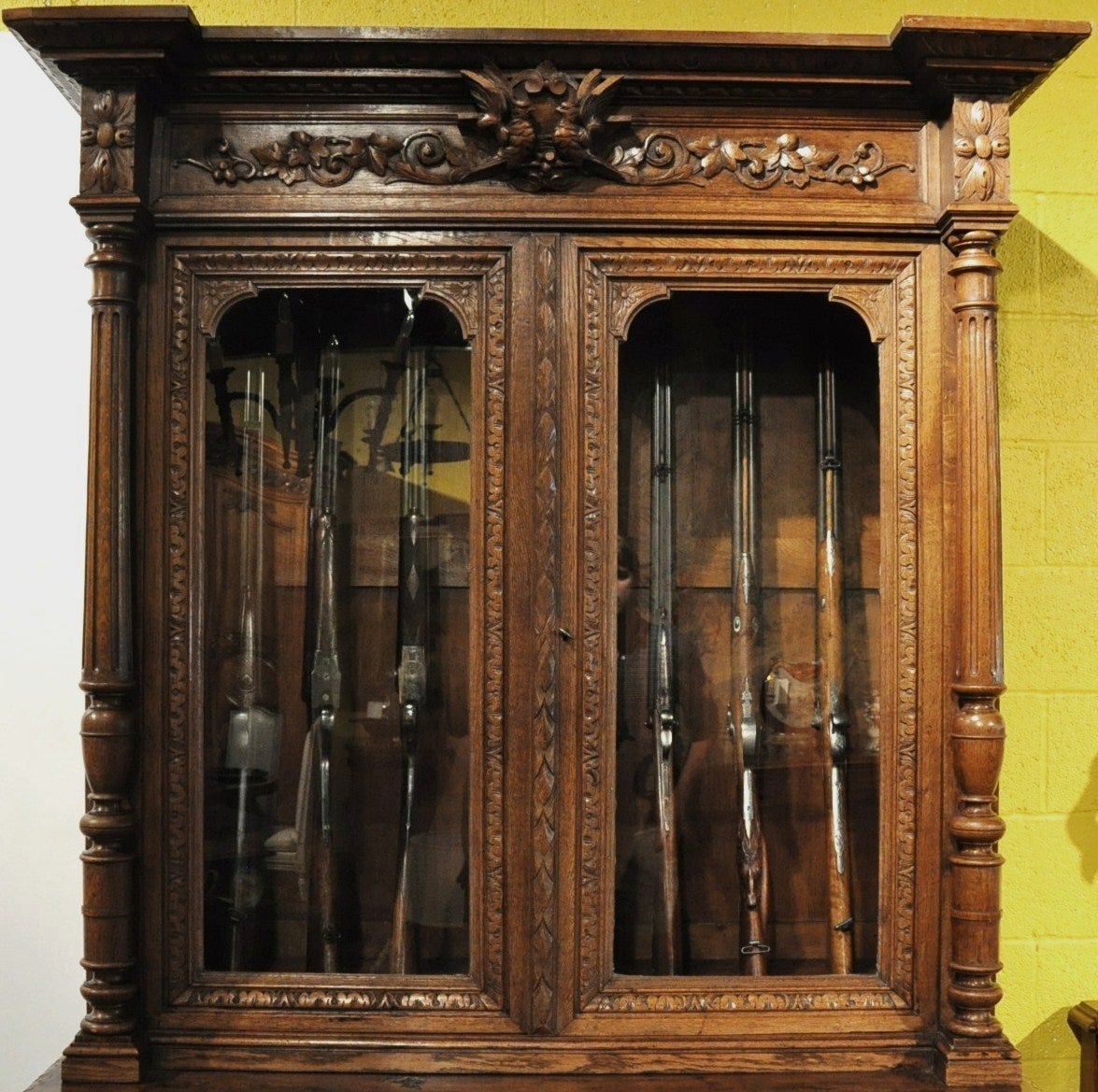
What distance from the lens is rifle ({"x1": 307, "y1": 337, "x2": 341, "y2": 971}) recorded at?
5.76 ft

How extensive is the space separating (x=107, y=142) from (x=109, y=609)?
0.61 m

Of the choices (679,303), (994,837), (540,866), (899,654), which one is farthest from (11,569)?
(994,837)

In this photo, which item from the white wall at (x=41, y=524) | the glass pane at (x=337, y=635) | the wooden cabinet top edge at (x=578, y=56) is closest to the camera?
the wooden cabinet top edge at (x=578, y=56)

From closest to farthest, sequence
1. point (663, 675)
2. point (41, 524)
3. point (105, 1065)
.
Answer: point (105, 1065), point (663, 675), point (41, 524)

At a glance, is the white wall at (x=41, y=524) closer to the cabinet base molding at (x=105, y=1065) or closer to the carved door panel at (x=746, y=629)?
the cabinet base molding at (x=105, y=1065)

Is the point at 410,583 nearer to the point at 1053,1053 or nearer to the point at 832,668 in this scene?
the point at 832,668

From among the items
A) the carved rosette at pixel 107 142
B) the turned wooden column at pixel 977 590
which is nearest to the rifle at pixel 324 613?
the carved rosette at pixel 107 142

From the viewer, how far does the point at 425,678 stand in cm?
175

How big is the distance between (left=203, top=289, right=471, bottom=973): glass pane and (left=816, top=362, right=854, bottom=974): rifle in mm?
501

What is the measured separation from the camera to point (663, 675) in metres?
1.74

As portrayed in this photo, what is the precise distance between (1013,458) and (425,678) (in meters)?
1.14

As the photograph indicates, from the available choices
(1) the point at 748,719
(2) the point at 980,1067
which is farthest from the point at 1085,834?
(1) the point at 748,719

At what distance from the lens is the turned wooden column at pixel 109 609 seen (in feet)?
5.36

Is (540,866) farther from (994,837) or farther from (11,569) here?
(11,569)
